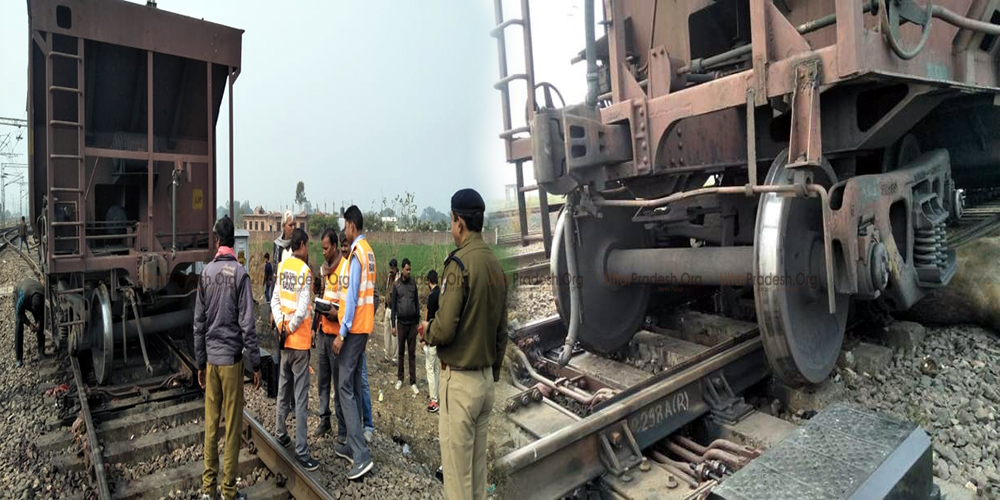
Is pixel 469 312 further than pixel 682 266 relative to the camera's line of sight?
No

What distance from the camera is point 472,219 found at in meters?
2.93

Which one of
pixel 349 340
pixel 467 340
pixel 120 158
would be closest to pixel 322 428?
pixel 349 340

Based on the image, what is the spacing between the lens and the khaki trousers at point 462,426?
2869 mm

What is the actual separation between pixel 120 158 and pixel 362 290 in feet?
13.3

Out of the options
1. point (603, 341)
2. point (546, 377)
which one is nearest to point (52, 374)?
point (546, 377)

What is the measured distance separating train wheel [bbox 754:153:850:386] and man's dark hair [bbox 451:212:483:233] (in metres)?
2.00

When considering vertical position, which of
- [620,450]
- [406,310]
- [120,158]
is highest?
[120,158]

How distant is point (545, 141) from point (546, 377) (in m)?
2.00

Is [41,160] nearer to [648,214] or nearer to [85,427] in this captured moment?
[85,427]

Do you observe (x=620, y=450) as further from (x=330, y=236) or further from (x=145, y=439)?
(x=145, y=439)

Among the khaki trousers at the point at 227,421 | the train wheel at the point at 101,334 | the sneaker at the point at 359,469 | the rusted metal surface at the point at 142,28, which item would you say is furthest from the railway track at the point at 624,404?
the rusted metal surface at the point at 142,28

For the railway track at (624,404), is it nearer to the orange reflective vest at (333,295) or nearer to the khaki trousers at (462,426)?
the khaki trousers at (462,426)

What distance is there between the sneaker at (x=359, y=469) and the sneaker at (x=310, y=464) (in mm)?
241

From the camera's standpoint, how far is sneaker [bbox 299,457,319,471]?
3.96m
